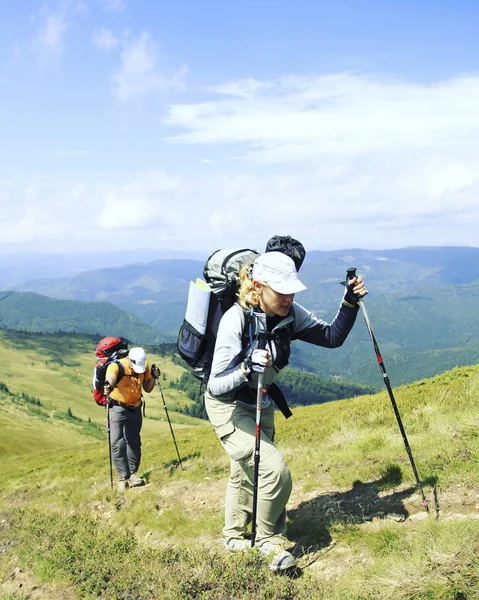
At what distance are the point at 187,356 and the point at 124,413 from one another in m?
7.49

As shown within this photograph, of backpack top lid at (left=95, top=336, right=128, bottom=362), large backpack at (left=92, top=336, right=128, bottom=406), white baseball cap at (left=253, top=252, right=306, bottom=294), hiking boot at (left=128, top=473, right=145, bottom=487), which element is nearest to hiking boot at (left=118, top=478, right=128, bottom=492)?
hiking boot at (left=128, top=473, right=145, bottom=487)

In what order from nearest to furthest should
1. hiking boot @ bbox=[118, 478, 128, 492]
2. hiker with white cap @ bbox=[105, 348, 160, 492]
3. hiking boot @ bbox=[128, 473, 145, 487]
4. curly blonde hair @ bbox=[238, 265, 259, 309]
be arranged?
1. curly blonde hair @ bbox=[238, 265, 259, 309]
2. hiker with white cap @ bbox=[105, 348, 160, 492]
3. hiking boot @ bbox=[118, 478, 128, 492]
4. hiking boot @ bbox=[128, 473, 145, 487]

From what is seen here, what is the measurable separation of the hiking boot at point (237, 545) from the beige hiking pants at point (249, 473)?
11 centimetres

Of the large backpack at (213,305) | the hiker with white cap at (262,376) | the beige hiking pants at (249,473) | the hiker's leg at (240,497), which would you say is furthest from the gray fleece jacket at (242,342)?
the hiker's leg at (240,497)

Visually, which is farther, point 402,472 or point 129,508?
point 129,508

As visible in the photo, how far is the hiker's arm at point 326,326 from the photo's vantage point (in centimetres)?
685

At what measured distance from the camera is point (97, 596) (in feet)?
21.6

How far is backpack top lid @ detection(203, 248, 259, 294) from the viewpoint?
6523 millimetres

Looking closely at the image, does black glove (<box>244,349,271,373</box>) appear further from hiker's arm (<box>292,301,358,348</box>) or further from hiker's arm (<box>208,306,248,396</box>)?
hiker's arm (<box>292,301,358,348</box>)

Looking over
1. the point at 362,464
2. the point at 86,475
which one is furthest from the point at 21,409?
the point at 362,464

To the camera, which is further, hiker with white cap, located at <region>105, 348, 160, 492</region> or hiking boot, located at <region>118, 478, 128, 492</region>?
hiking boot, located at <region>118, 478, 128, 492</region>

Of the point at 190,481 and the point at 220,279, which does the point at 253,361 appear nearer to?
the point at 220,279

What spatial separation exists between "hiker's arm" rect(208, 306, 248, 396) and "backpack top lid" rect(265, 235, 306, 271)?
3.67 ft

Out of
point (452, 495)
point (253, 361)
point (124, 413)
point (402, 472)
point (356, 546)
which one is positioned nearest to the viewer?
point (253, 361)
